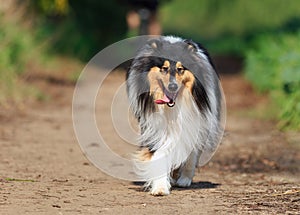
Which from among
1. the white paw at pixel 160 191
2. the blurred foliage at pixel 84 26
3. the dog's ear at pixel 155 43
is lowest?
the white paw at pixel 160 191

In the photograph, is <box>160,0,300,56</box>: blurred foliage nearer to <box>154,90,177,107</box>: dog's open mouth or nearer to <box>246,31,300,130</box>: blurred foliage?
<box>246,31,300,130</box>: blurred foliage

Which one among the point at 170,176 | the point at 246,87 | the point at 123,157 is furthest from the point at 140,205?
the point at 246,87

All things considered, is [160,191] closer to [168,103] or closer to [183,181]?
[183,181]

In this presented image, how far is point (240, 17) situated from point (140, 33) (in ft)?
16.0

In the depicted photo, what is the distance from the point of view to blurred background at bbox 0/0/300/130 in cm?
1324

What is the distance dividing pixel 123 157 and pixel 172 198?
277 centimetres

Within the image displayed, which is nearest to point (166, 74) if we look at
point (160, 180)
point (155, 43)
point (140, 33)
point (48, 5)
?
point (155, 43)

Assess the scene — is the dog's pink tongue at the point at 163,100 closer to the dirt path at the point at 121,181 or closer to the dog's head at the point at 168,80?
the dog's head at the point at 168,80

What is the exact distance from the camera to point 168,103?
670cm

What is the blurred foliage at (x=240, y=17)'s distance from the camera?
24.2 m

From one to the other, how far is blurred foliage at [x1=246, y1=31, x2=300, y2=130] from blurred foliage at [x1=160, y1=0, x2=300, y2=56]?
226 inches

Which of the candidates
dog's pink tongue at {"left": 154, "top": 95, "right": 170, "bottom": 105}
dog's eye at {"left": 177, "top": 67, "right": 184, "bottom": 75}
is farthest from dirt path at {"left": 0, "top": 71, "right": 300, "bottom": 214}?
dog's eye at {"left": 177, "top": 67, "right": 184, "bottom": 75}

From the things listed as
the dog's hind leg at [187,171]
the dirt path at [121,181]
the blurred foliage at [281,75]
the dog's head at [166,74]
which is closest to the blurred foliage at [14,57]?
the dirt path at [121,181]

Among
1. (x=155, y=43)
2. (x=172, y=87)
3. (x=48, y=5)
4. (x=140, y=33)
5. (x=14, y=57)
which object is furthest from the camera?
(x=140, y=33)
